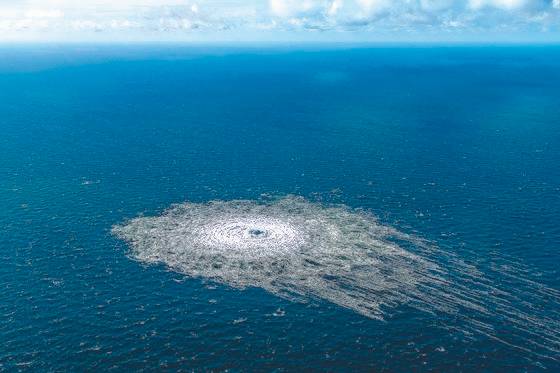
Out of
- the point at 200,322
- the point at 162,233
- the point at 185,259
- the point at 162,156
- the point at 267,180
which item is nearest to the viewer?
the point at 200,322

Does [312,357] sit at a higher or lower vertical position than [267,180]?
lower

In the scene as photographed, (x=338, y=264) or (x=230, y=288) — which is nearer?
(x=230, y=288)

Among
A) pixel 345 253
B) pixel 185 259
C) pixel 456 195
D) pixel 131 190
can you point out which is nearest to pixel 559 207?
pixel 456 195

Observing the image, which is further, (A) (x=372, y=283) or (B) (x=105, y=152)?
(B) (x=105, y=152)

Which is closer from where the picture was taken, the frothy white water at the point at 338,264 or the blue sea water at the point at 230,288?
the blue sea water at the point at 230,288

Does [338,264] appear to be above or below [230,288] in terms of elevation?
above

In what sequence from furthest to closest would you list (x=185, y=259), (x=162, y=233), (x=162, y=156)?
(x=162, y=156) < (x=162, y=233) < (x=185, y=259)

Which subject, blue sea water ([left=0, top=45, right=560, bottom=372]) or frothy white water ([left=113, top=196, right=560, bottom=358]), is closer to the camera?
blue sea water ([left=0, top=45, right=560, bottom=372])

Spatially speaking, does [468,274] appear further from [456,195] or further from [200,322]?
[200,322]
